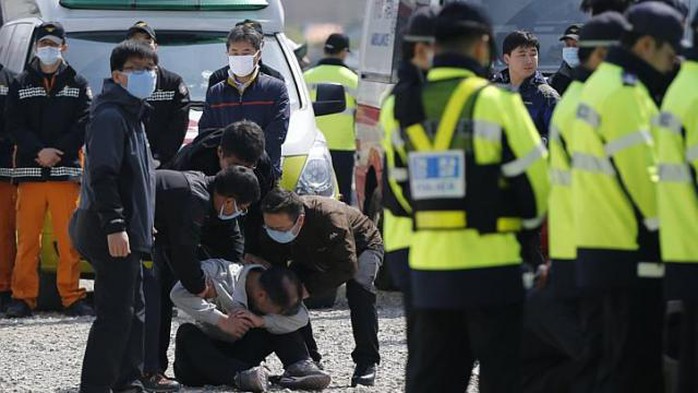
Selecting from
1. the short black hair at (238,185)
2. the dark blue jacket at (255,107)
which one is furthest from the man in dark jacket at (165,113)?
the short black hair at (238,185)

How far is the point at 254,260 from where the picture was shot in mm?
9492

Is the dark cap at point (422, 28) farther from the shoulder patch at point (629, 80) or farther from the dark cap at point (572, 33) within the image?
the dark cap at point (572, 33)

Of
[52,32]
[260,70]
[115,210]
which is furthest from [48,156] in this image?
[115,210]

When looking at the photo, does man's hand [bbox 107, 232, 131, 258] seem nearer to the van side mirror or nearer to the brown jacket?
the brown jacket

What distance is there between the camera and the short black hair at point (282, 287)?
9.21 meters

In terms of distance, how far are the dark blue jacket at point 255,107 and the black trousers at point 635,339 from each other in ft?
15.2

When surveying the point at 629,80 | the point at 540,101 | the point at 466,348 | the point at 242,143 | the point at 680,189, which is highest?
the point at 540,101

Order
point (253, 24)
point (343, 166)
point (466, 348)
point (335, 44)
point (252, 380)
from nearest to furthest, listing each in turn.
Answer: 1. point (466, 348)
2. point (252, 380)
3. point (253, 24)
4. point (343, 166)
5. point (335, 44)

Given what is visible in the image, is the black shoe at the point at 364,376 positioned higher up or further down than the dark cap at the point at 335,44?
further down

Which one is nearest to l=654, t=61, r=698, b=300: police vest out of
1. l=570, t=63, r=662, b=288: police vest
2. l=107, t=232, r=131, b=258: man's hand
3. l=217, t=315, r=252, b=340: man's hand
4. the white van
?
l=570, t=63, r=662, b=288: police vest

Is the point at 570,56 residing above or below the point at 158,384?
above

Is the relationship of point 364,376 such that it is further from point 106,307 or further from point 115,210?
point 115,210

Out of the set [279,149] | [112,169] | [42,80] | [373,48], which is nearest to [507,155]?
[112,169]

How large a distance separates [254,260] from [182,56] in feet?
12.2
